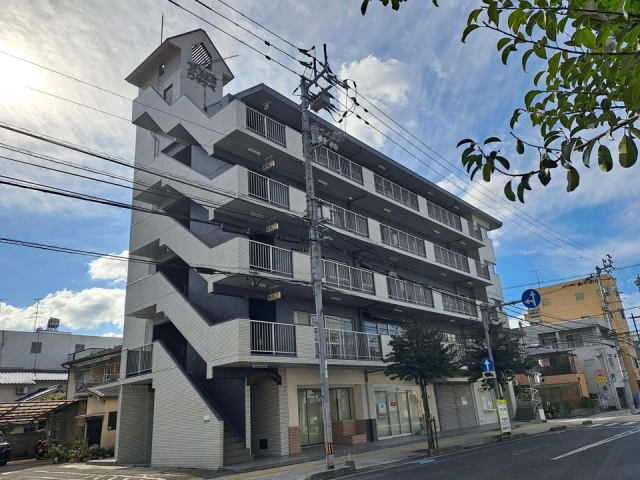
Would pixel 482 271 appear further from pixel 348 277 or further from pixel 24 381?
pixel 24 381

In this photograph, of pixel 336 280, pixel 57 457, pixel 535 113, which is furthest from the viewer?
pixel 57 457

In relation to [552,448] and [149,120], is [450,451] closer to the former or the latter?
[552,448]

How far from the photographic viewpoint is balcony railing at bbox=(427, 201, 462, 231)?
1233 inches

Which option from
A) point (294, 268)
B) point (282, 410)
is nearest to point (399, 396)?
point (282, 410)

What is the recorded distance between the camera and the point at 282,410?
18484mm

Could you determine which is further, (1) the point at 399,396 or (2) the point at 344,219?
(1) the point at 399,396

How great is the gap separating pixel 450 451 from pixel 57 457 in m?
19.0

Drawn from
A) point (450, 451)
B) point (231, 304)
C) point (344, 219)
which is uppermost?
point (344, 219)

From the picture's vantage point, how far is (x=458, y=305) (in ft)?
99.9

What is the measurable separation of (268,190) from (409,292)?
1094 centimetres

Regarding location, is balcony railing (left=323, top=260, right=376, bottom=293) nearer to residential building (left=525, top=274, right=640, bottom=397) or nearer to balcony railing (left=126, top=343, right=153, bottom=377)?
balcony railing (left=126, top=343, right=153, bottom=377)

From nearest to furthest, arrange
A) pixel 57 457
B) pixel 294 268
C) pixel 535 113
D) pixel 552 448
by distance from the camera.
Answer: pixel 535 113 → pixel 552 448 → pixel 294 268 → pixel 57 457

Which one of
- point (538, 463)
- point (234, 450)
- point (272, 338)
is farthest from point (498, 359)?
point (234, 450)

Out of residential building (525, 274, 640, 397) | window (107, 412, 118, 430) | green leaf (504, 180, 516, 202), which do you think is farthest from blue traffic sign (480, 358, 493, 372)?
residential building (525, 274, 640, 397)
